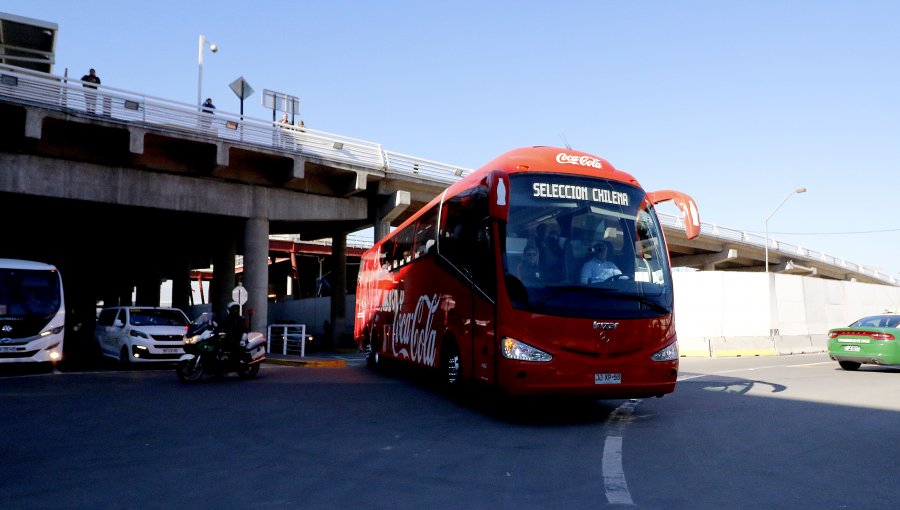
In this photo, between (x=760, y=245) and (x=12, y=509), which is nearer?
(x=12, y=509)

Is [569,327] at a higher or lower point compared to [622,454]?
higher

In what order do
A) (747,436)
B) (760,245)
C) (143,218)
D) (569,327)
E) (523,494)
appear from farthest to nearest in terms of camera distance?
1. (760,245)
2. (143,218)
3. (569,327)
4. (747,436)
5. (523,494)

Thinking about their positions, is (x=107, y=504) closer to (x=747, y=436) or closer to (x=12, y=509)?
(x=12, y=509)

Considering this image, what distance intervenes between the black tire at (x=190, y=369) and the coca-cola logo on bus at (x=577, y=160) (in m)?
8.92

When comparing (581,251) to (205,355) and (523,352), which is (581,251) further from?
(205,355)

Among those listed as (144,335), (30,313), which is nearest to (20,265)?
(30,313)

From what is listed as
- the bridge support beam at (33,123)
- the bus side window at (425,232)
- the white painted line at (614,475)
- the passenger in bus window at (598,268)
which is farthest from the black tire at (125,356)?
the white painted line at (614,475)

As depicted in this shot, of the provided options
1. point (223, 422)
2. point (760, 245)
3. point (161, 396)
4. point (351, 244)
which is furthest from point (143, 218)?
point (760, 245)

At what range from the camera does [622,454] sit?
6.73m

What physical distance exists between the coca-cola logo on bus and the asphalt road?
3.57 metres

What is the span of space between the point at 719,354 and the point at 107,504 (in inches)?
924

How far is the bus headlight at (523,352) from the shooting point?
8414 mm

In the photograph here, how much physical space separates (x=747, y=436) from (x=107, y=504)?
6446 millimetres

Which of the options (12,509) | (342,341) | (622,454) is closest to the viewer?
(12,509)
